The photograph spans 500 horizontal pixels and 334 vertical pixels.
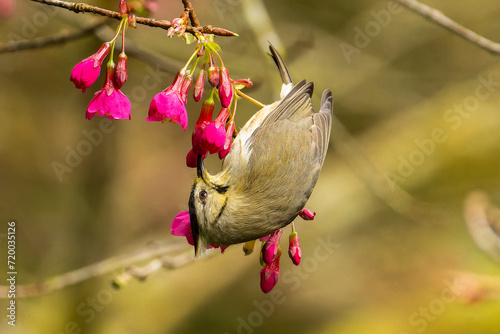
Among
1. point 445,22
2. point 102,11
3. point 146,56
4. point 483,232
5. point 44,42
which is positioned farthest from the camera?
point 483,232

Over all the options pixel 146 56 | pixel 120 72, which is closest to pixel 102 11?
pixel 120 72

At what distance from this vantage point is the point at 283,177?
201 centimetres

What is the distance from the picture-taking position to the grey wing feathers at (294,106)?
2178mm

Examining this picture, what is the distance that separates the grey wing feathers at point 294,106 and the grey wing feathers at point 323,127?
0.06m

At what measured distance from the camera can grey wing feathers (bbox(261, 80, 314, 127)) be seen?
218 centimetres

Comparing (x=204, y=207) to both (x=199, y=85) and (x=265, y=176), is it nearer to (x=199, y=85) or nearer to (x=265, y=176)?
(x=265, y=176)

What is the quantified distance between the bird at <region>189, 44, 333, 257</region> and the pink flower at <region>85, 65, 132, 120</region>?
0.33m

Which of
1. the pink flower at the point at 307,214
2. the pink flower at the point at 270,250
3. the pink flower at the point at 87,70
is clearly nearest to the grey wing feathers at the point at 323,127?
the pink flower at the point at 307,214

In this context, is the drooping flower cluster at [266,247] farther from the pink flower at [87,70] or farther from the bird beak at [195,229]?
the pink flower at [87,70]

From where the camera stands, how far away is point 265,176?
6.66 feet

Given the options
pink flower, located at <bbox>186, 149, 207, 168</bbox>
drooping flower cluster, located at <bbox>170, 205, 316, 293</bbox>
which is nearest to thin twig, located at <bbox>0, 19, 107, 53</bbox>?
pink flower, located at <bbox>186, 149, 207, 168</bbox>

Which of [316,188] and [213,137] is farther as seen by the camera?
[316,188]

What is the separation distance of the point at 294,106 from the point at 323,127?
161mm

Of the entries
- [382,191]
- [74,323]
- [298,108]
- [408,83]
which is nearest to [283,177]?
[298,108]
